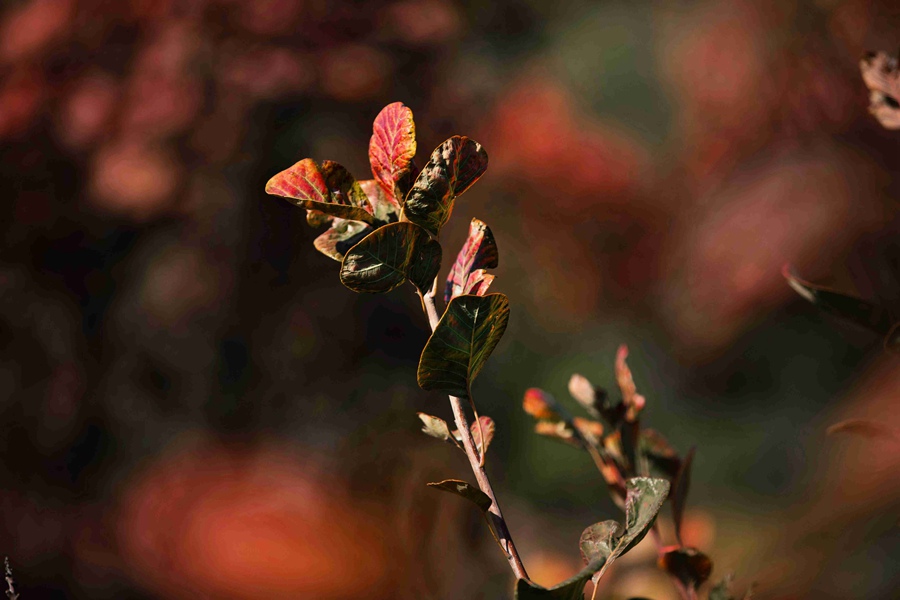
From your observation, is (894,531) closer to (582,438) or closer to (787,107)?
(787,107)

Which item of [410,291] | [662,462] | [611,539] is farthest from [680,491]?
[410,291]

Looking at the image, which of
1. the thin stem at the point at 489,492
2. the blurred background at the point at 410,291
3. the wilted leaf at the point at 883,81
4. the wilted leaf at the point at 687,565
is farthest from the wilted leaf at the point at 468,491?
the blurred background at the point at 410,291

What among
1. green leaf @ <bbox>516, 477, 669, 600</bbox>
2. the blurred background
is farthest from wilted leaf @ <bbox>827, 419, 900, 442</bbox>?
the blurred background

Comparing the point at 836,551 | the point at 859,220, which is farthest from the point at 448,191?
the point at 859,220

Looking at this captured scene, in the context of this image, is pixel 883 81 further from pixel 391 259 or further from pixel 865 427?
pixel 391 259

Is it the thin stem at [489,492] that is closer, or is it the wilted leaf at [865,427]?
the thin stem at [489,492]

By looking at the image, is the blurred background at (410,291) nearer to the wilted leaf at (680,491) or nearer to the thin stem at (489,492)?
the wilted leaf at (680,491)
